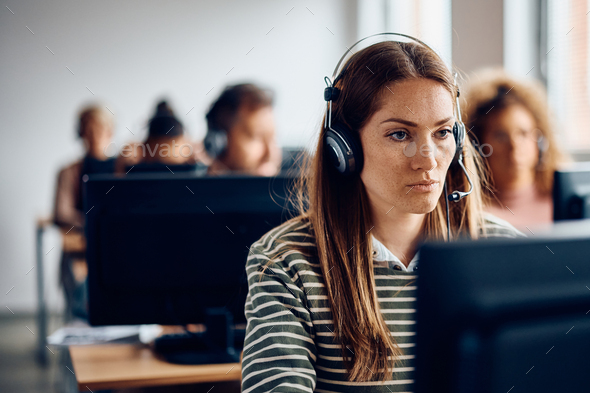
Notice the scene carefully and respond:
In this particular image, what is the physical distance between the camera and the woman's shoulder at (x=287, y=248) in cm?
92

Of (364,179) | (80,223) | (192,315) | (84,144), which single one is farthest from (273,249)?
(84,144)

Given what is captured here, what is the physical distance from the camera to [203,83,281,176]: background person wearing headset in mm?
2189


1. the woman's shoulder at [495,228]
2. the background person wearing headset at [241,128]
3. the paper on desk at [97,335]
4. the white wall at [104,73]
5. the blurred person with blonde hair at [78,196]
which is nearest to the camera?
the woman's shoulder at [495,228]

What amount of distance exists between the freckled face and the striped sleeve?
24cm

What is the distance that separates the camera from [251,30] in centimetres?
462

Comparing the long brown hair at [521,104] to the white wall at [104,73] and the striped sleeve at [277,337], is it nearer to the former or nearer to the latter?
the striped sleeve at [277,337]

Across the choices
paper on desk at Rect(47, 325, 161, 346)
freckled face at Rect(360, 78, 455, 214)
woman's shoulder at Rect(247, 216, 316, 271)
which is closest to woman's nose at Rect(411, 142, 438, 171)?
freckled face at Rect(360, 78, 455, 214)

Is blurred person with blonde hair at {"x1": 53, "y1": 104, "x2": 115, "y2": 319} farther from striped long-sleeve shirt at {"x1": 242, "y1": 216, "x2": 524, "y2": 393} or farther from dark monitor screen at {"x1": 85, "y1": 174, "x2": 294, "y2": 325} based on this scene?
striped long-sleeve shirt at {"x1": 242, "y1": 216, "x2": 524, "y2": 393}

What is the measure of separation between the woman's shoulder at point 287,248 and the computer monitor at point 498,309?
542 millimetres

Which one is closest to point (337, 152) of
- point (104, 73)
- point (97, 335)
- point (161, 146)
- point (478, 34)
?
point (97, 335)

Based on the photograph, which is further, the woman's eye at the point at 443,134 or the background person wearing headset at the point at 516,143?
the background person wearing headset at the point at 516,143

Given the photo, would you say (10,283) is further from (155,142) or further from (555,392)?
(555,392)

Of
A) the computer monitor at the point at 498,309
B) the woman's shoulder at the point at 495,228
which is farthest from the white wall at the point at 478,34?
the computer monitor at the point at 498,309

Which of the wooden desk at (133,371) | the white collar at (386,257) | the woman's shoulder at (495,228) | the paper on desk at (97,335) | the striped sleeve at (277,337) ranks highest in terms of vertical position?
the woman's shoulder at (495,228)
